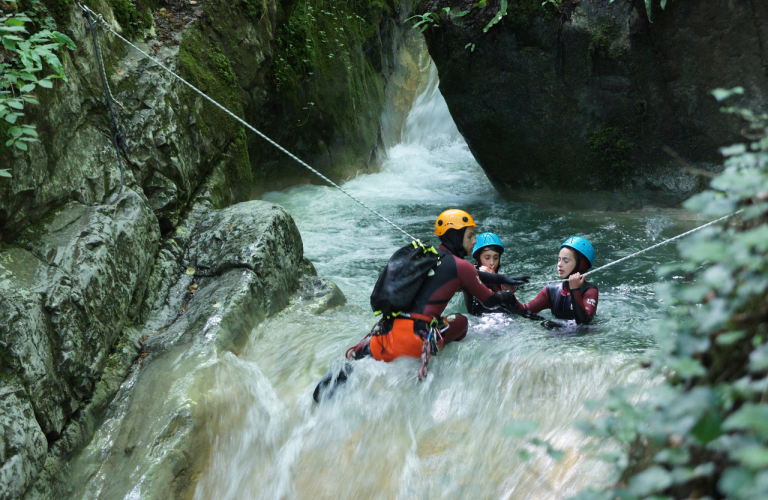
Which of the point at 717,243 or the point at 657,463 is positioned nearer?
the point at 717,243

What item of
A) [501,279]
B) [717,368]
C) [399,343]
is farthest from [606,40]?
[717,368]

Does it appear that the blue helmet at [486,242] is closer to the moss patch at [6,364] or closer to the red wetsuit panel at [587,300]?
the red wetsuit panel at [587,300]

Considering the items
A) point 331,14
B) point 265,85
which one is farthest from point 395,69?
point 265,85

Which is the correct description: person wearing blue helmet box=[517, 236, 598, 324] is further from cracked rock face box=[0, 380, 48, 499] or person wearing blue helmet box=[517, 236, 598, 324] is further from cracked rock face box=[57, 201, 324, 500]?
cracked rock face box=[0, 380, 48, 499]

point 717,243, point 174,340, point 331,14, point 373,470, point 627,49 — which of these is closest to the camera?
point 717,243

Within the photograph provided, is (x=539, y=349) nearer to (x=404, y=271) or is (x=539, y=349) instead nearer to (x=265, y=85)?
(x=404, y=271)

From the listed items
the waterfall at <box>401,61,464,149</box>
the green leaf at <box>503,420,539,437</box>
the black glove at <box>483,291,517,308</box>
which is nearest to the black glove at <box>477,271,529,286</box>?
the black glove at <box>483,291,517,308</box>

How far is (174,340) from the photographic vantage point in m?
5.08

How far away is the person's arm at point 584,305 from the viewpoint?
501 cm

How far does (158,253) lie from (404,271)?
9.66 feet

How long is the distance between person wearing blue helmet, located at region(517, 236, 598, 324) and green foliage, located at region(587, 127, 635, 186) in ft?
19.4

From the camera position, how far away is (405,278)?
446 centimetres

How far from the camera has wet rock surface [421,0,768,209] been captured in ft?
29.8

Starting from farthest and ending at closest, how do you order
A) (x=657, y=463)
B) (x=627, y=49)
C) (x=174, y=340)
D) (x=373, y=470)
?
(x=627, y=49) < (x=174, y=340) < (x=373, y=470) < (x=657, y=463)
